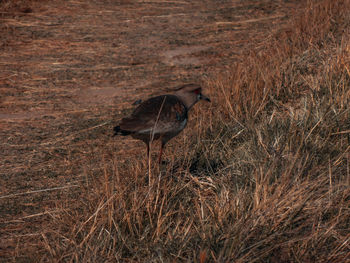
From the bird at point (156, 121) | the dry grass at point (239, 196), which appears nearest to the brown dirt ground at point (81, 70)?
the dry grass at point (239, 196)

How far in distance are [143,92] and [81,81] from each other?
1.06m

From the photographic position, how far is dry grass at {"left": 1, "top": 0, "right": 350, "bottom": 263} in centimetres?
343

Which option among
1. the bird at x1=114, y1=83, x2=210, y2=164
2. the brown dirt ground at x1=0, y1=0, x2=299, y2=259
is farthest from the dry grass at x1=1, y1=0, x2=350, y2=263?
the brown dirt ground at x1=0, y1=0, x2=299, y2=259

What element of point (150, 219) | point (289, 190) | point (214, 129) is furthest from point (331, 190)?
point (214, 129)

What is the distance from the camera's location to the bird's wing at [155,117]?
484 cm

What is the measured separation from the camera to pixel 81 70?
8.37m

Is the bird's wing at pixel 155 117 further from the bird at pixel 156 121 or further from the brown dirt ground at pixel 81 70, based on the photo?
the brown dirt ground at pixel 81 70

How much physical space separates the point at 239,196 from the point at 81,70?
16.9 ft

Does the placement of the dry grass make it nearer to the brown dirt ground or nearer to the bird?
the bird

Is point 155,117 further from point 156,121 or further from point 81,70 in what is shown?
point 81,70

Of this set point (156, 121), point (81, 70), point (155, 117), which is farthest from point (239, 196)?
point (81, 70)

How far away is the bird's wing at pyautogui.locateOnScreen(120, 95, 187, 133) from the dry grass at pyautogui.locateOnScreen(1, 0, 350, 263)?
1.11 feet

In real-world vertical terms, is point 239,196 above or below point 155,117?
below

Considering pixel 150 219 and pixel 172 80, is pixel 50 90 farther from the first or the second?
pixel 150 219
